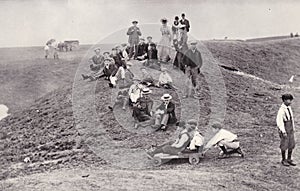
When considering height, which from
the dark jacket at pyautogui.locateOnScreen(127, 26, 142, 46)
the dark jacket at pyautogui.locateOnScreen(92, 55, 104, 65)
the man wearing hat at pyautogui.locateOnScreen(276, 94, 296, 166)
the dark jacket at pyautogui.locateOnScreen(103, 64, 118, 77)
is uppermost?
the dark jacket at pyautogui.locateOnScreen(127, 26, 142, 46)

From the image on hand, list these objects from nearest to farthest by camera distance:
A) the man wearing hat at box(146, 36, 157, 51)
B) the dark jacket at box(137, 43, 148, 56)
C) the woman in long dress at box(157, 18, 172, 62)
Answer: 1. the man wearing hat at box(146, 36, 157, 51)
2. the woman in long dress at box(157, 18, 172, 62)
3. the dark jacket at box(137, 43, 148, 56)

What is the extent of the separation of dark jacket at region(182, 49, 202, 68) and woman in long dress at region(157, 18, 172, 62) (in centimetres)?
413

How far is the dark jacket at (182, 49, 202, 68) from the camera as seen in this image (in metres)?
18.6

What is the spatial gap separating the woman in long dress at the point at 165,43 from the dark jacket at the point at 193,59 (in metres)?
4.13

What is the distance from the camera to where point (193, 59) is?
18656 millimetres

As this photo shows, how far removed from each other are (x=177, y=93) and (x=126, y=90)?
2.59 m

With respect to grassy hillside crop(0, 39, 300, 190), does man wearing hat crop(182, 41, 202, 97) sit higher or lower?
higher

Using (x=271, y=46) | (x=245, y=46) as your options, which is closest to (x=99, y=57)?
(x=245, y=46)

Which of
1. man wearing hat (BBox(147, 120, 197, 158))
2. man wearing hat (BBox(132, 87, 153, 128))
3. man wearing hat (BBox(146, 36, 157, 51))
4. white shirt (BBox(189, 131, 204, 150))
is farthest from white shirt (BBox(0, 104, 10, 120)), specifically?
white shirt (BBox(189, 131, 204, 150))

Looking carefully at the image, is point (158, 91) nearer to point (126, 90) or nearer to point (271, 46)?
point (126, 90)

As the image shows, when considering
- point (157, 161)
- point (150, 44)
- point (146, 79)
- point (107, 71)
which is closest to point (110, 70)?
point (107, 71)

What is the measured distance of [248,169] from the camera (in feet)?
41.5

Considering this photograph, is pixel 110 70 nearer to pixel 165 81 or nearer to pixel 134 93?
pixel 165 81

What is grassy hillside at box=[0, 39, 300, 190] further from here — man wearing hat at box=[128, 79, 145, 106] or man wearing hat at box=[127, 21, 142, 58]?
man wearing hat at box=[127, 21, 142, 58]
